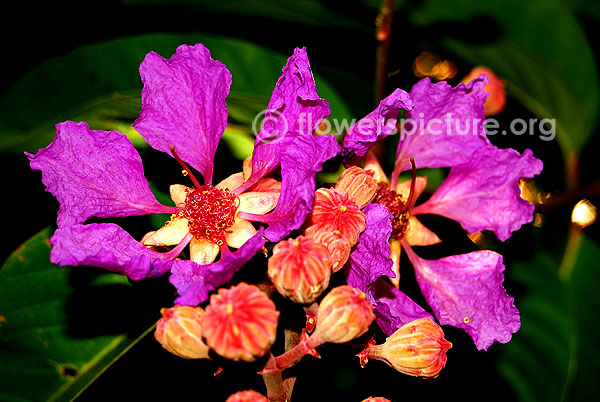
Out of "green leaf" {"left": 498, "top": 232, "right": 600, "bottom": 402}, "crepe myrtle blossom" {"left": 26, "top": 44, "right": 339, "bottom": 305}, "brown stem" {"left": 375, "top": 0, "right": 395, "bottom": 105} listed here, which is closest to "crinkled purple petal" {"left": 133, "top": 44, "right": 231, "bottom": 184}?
"crepe myrtle blossom" {"left": 26, "top": 44, "right": 339, "bottom": 305}

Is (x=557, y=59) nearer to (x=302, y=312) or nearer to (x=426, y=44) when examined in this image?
(x=426, y=44)

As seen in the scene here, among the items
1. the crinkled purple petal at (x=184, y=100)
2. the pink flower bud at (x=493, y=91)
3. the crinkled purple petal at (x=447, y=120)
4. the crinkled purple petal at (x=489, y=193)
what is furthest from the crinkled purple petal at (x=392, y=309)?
the pink flower bud at (x=493, y=91)

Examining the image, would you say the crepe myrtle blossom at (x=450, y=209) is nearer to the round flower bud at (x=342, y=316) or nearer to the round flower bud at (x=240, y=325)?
the round flower bud at (x=342, y=316)

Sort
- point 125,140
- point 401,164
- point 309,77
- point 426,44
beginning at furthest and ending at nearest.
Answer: point 426,44 < point 401,164 < point 125,140 < point 309,77

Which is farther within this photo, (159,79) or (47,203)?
(47,203)

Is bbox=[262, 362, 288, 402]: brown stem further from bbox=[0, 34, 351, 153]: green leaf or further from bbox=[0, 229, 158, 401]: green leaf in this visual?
bbox=[0, 34, 351, 153]: green leaf

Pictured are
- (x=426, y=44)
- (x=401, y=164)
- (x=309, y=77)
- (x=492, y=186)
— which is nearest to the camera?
(x=309, y=77)

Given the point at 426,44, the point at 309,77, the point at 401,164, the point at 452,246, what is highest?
the point at 309,77

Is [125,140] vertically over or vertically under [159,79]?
under

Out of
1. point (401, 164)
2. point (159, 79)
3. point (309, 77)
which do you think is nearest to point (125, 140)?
point (159, 79)
